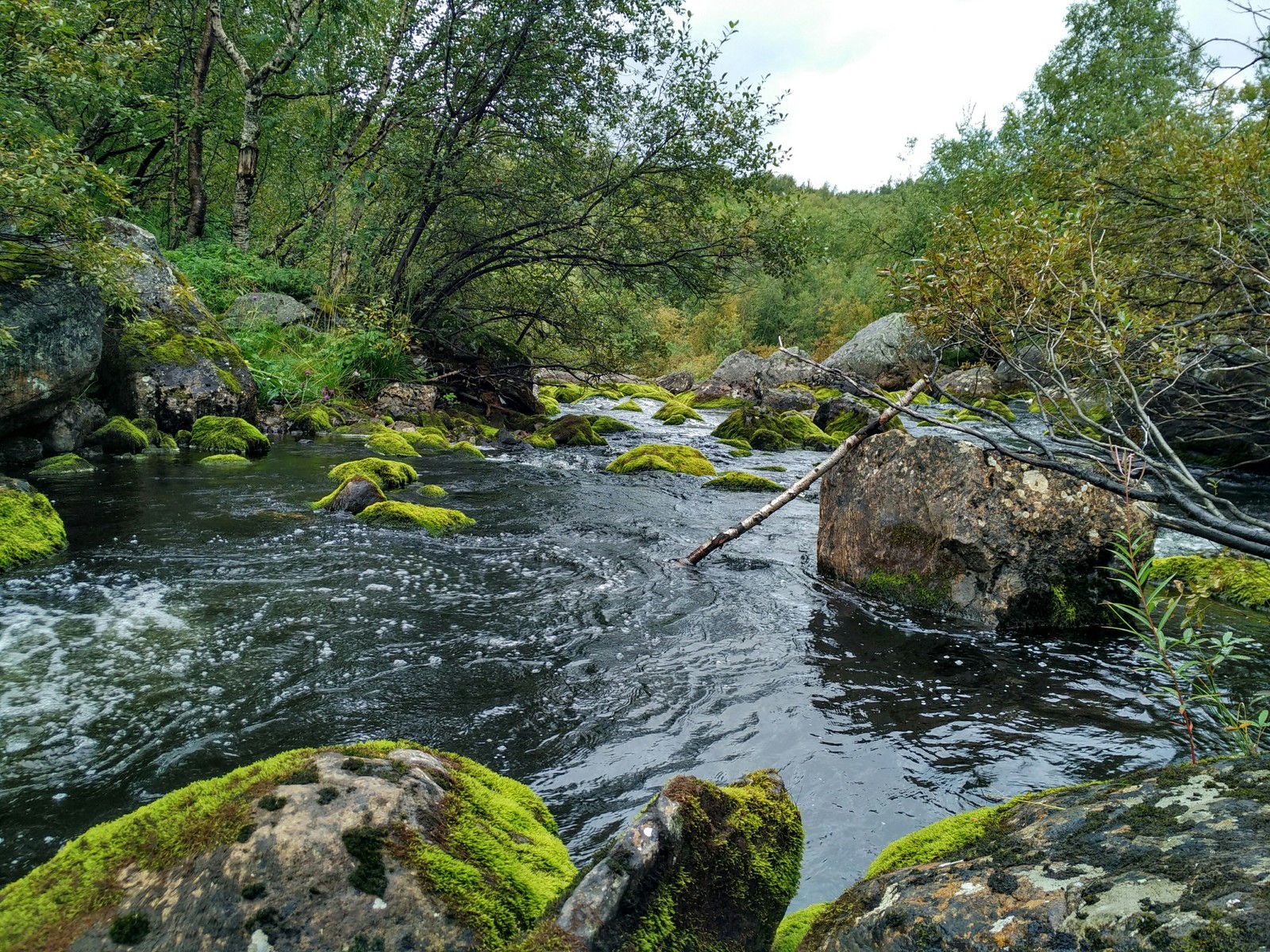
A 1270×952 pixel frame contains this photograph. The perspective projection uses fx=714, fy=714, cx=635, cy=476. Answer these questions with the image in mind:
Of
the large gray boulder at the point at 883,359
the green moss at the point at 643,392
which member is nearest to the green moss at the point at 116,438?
the green moss at the point at 643,392

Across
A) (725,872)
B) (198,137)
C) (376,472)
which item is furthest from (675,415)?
(725,872)

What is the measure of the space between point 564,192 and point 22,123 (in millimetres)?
9749

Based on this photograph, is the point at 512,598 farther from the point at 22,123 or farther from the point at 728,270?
the point at 728,270

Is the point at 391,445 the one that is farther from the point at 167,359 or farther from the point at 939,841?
the point at 939,841

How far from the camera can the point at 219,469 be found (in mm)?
10766

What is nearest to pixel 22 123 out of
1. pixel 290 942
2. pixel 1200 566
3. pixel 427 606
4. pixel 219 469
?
pixel 219 469

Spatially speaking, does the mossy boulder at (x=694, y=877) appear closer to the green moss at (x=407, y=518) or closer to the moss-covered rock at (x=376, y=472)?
the green moss at (x=407, y=518)

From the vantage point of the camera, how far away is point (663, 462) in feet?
43.1

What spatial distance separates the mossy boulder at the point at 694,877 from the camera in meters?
1.98

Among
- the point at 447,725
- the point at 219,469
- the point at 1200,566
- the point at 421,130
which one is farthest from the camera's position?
the point at 421,130

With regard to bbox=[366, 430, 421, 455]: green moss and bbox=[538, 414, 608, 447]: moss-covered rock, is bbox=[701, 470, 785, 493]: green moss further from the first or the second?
bbox=[366, 430, 421, 455]: green moss

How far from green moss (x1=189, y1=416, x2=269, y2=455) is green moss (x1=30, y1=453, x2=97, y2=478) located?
2.20 metres

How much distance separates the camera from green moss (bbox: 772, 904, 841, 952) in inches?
93.9

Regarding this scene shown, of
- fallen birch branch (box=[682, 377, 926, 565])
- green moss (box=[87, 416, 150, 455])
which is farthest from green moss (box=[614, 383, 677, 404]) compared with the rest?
fallen birch branch (box=[682, 377, 926, 565])
